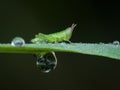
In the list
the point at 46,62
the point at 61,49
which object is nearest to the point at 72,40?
the point at 46,62

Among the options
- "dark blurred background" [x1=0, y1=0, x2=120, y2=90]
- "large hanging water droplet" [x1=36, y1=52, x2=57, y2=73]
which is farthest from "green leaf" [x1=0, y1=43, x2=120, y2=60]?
"dark blurred background" [x1=0, y1=0, x2=120, y2=90]

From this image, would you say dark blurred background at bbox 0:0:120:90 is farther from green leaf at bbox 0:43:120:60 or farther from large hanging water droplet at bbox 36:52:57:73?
green leaf at bbox 0:43:120:60

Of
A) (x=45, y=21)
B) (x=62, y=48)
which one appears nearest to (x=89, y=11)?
(x=45, y=21)

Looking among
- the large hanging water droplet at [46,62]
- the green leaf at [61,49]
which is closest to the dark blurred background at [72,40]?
the large hanging water droplet at [46,62]

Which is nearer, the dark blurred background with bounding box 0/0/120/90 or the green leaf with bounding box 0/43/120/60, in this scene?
the green leaf with bounding box 0/43/120/60

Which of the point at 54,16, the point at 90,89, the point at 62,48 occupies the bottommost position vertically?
the point at 90,89

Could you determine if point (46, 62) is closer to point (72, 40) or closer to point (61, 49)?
point (61, 49)

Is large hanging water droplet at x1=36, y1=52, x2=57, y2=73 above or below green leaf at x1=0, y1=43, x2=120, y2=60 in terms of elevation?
below

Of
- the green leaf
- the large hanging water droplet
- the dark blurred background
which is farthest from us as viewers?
the dark blurred background

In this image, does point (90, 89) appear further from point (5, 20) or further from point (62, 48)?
point (62, 48)
